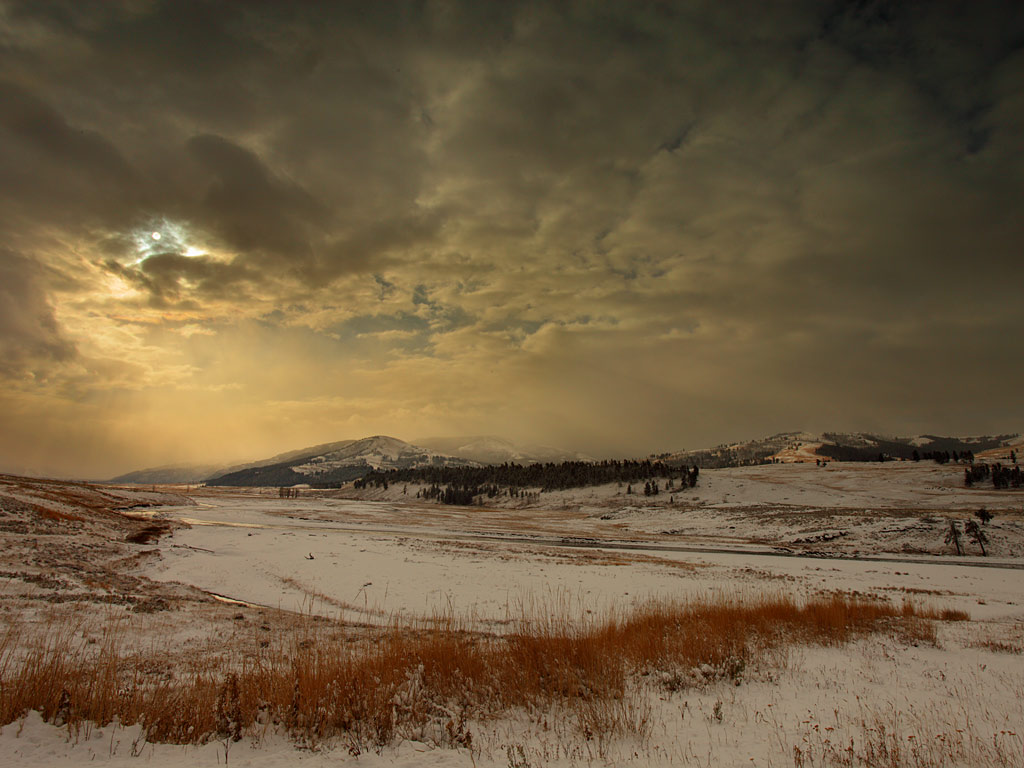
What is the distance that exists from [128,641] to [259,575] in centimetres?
1394

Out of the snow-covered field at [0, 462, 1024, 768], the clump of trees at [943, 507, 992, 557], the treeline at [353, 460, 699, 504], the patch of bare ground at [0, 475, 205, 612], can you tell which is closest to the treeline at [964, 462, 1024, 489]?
the snow-covered field at [0, 462, 1024, 768]

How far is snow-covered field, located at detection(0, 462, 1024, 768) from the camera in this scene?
5766 millimetres

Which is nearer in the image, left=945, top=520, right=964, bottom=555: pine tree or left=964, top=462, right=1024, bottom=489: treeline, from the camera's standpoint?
left=945, top=520, right=964, bottom=555: pine tree

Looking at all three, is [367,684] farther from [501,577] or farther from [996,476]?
[996,476]

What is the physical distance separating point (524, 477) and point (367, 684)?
6087 inches

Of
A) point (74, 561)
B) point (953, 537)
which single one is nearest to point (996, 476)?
point (953, 537)

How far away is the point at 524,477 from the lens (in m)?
159

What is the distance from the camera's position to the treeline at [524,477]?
409ft

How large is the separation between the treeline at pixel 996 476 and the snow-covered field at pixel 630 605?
52.5 m

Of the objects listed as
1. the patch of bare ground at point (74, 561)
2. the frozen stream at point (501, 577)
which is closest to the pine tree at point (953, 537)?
the frozen stream at point (501, 577)

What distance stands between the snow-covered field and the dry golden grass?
0.28 meters

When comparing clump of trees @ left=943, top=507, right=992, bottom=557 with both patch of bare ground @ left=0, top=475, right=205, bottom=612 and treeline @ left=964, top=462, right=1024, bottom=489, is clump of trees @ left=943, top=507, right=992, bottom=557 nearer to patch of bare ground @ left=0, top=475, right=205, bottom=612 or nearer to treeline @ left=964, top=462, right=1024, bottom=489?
patch of bare ground @ left=0, top=475, right=205, bottom=612

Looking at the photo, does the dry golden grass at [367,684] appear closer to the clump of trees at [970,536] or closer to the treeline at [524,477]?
the clump of trees at [970,536]

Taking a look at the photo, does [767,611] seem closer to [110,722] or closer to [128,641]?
[110,722]
